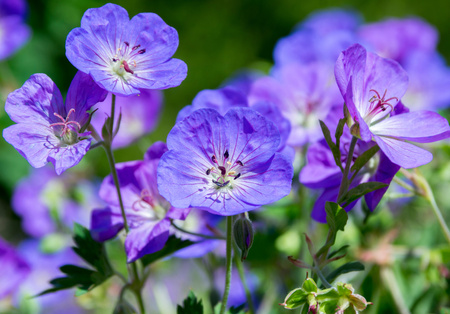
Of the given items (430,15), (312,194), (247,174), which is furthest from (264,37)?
(247,174)

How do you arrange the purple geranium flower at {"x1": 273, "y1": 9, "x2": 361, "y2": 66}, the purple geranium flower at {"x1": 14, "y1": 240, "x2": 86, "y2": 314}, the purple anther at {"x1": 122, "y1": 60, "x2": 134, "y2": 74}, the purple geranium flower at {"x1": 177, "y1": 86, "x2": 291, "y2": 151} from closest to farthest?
the purple anther at {"x1": 122, "y1": 60, "x2": 134, "y2": 74}, the purple geranium flower at {"x1": 177, "y1": 86, "x2": 291, "y2": 151}, the purple geranium flower at {"x1": 273, "y1": 9, "x2": 361, "y2": 66}, the purple geranium flower at {"x1": 14, "y1": 240, "x2": 86, "y2": 314}

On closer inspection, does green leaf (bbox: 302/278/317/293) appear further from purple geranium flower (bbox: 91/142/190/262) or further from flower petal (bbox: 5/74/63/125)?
flower petal (bbox: 5/74/63/125)

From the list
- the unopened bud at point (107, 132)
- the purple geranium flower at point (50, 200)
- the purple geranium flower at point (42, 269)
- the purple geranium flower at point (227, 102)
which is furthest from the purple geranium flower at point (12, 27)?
the unopened bud at point (107, 132)

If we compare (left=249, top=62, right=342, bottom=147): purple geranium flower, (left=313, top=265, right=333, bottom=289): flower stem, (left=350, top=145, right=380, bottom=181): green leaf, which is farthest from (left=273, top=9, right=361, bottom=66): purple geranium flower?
(left=313, top=265, right=333, bottom=289): flower stem

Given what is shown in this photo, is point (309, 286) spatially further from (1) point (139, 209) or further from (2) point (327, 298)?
(1) point (139, 209)

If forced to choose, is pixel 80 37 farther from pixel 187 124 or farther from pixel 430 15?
pixel 430 15

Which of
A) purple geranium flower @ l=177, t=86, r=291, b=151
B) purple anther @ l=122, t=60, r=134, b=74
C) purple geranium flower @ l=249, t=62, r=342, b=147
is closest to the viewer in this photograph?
purple anther @ l=122, t=60, r=134, b=74
